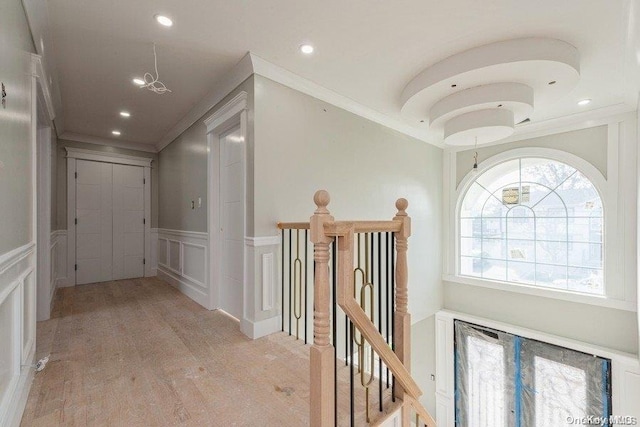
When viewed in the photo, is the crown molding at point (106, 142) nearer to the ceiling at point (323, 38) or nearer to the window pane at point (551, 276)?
the ceiling at point (323, 38)

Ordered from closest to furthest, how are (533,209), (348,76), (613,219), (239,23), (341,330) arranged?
Result: (239,23)
(348,76)
(341,330)
(613,219)
(533,209)

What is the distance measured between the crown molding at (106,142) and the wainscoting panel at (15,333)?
132 inches

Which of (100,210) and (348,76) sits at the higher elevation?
(348,76)

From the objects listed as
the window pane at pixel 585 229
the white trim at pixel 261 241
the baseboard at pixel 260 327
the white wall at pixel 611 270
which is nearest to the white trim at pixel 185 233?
the white trim at pixel 261 241

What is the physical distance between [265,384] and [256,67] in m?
2.44

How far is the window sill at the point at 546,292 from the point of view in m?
3.43

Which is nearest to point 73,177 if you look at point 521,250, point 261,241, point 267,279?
point 261,241

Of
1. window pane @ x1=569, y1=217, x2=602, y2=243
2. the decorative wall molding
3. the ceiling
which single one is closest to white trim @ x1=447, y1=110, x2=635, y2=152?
the ceiling

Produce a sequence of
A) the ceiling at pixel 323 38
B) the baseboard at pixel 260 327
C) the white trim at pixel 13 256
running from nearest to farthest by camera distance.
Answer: the white trim at pixel 13 256, the ceiling at pixel 323 38, the baseboard at pixel 260 327

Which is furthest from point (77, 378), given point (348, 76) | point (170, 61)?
point (348, 76)

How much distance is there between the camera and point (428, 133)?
4.46m

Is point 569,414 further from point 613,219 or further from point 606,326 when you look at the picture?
point 613,219

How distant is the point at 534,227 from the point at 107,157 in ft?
22.2

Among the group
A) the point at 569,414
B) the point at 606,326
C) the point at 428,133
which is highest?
the point at 428,133
